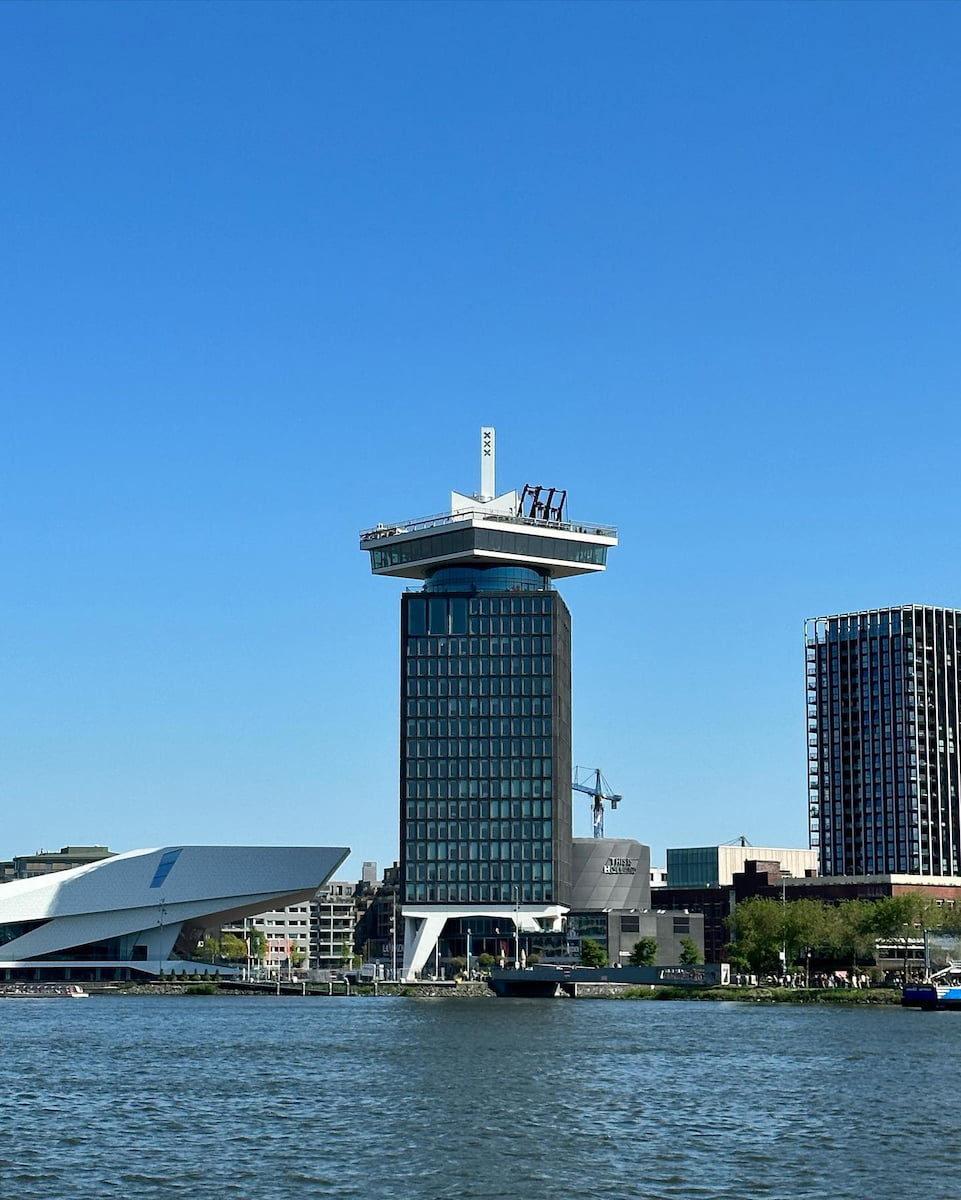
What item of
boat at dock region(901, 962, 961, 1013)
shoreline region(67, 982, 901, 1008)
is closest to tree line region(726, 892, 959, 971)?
shoreline region(67, 982, 901, 1008)

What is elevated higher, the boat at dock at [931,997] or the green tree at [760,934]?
the green tree at [760,934]

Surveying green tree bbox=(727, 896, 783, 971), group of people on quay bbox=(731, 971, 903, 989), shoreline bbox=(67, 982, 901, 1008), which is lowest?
shoreline bbox=(67, 982, 901, 1008)

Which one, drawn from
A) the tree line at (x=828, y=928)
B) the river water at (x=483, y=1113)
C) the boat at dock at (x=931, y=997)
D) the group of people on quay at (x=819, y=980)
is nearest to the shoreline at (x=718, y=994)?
the boat at dock at (x=931, y=997)

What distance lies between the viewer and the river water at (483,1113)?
47375 millimetres

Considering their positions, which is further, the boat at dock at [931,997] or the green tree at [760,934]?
the green tree at [760,934]

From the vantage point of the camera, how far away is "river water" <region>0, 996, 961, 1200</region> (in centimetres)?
4738

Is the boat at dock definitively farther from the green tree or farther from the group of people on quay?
the green tree

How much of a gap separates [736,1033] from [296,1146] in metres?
61.1

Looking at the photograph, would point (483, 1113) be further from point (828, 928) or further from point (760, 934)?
point (760, 934)

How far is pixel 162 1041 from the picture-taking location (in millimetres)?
105188

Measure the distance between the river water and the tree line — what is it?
187ft

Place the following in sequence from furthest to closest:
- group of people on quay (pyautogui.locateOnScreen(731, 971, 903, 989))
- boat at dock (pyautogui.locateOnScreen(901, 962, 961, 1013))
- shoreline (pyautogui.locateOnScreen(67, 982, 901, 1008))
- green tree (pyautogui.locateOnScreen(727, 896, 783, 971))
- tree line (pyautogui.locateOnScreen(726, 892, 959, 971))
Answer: green tree (pyautogui.locateOnScreen(727, 896, 783, 971)), group of people on quay (pyautogui.locateOnScreen(731, 971, 903, 989)), tree line (pyautogui.locateOnScreen(726, 892, 959, 971)), shoreline (pyautogui.locateOnScreen(67, 982, 901, 1008)), boat at dock (pyautogui.locateOnScreen(901, 962, 961, 1013))

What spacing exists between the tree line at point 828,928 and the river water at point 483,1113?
5687 cm

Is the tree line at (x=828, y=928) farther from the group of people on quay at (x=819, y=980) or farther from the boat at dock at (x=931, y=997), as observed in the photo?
the boat at dock at (x=931, y=997)
